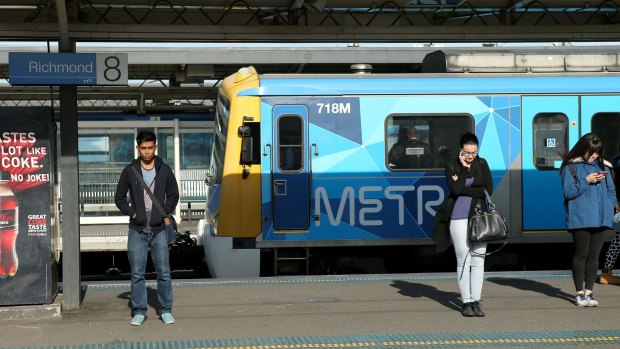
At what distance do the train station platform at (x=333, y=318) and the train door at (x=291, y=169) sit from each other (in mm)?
1215

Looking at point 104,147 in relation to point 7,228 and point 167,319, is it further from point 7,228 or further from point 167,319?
point 167,319

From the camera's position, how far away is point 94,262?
1755 cm

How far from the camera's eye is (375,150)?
11.4 meters

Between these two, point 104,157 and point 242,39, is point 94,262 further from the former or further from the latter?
point 242,39

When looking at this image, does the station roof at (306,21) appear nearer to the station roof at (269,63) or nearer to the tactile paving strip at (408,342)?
the station roof at (269,63)

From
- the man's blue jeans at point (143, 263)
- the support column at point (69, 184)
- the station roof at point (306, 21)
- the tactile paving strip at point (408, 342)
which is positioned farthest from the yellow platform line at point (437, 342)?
the station roof at point (306, 21)

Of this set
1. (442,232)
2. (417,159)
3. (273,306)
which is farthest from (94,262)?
(442,232)

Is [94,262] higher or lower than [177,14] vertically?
lower

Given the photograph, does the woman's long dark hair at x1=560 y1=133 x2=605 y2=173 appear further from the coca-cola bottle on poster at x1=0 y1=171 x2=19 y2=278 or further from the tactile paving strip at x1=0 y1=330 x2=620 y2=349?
the coca-cola bottle on poster at x1=0 y1=171 x2=19 y2=278

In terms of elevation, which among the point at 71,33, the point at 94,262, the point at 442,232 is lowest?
the point at 94,262

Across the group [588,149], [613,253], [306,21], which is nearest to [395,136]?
[306,21]

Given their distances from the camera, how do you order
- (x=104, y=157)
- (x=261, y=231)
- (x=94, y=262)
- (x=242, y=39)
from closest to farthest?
(x=242, y=39) → (x=261, y=231) → (x=94, y=262) → (x=104, y=157)

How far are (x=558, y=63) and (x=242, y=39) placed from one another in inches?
187

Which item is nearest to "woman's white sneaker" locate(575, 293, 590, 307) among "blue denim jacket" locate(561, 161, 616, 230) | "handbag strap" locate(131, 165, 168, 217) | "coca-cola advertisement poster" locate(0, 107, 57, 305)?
"blue denim jacket" locate(561, 161, 616, 230)
